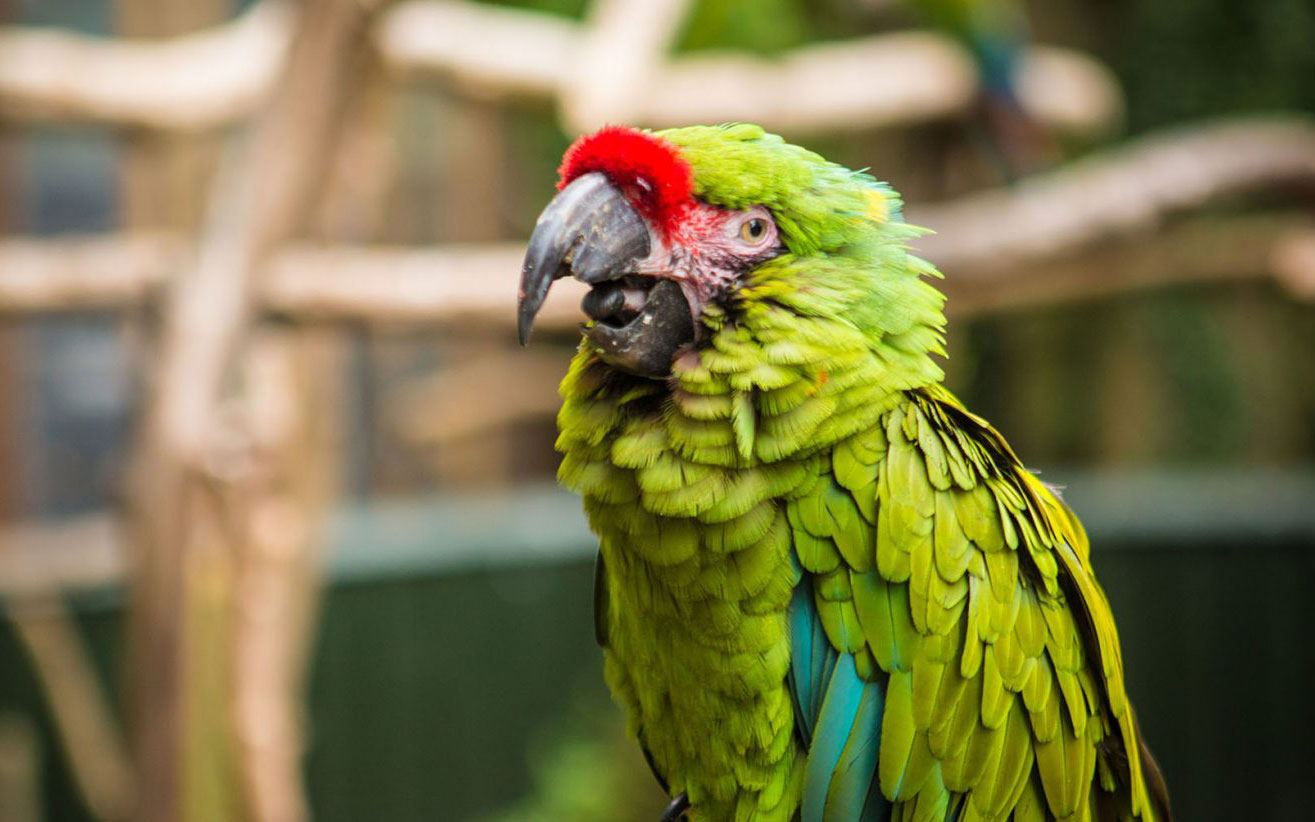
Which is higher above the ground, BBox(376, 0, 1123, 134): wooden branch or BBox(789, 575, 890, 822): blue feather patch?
BBox(376, 0, 1123, 134): wooden branch

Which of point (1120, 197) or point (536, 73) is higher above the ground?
point (536, 73)

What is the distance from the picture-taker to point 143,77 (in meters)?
3.21

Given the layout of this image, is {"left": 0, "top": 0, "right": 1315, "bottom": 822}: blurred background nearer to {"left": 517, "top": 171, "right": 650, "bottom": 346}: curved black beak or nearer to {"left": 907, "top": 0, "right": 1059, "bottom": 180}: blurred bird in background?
{"left": 907, "top": 0, "right": 1059, "bottom": 180}: blurred bird in background

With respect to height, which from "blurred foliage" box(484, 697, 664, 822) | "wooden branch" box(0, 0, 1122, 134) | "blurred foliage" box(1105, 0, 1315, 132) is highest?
"blurred foliage" box(1105, 0, 1315, 132)

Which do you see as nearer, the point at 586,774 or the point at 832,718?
the point at 832,718

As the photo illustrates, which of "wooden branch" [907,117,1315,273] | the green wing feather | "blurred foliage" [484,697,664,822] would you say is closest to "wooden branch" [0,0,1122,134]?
"wooden branch" [907,117,1315,273]

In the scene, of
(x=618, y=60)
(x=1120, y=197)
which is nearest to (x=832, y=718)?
(x=618, y=60)

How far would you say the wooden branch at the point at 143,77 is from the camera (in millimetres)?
3027

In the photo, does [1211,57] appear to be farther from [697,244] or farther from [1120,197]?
[697,244]

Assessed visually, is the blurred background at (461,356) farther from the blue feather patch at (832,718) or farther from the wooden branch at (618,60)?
the blue feather patch at (832,718)

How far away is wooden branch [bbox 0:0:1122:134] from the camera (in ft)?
8.84

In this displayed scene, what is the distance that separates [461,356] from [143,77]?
8.41ft

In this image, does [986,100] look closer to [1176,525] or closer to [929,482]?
[1176,525]

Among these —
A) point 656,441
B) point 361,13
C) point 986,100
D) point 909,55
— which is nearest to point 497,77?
point 361,13
